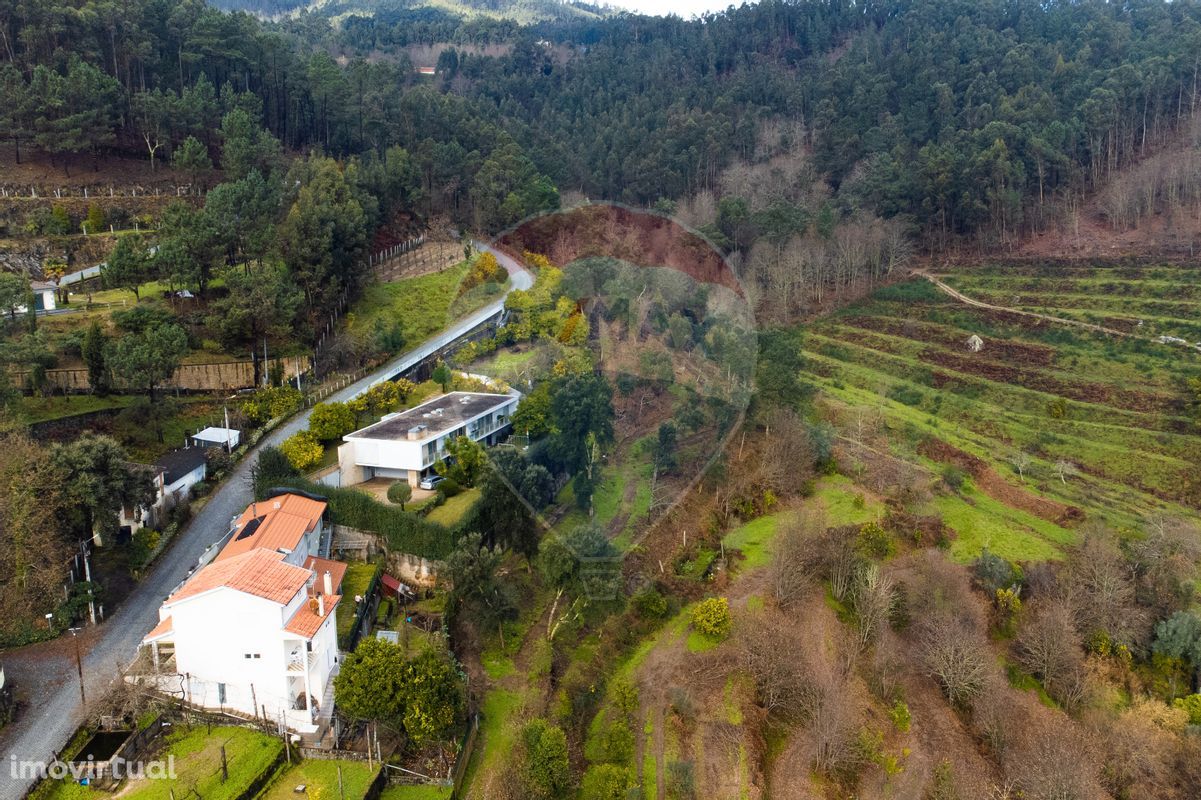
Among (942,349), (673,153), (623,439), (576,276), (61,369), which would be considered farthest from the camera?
(673,153)

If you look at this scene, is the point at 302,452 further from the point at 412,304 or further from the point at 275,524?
the point at 412,304

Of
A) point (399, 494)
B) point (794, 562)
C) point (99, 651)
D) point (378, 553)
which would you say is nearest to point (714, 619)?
point (794, 562)

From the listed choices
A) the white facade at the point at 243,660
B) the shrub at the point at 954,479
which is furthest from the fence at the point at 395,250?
the shrub at the point at 954,479

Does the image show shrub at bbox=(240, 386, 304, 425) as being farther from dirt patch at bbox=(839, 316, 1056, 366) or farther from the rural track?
the rural track

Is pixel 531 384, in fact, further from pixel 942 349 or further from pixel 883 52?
pixel 883 52

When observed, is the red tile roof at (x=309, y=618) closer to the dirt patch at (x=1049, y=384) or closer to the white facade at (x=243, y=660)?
the white facade at (x=243, y=660)

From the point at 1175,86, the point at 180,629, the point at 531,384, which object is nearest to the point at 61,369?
the point at 180,629

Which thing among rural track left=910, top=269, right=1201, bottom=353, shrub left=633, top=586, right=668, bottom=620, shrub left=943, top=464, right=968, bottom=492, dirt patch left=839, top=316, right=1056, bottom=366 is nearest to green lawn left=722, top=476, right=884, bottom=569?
shrub left=943, top=464, right=968, bottom=492
